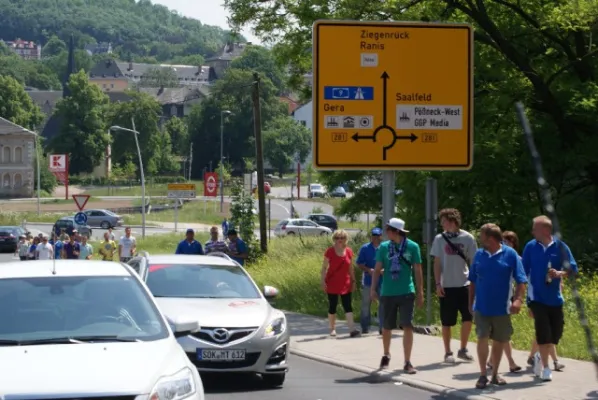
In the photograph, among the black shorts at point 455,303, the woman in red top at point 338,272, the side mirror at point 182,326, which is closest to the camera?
the side mirror at point 182,326

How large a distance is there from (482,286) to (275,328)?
2265mm

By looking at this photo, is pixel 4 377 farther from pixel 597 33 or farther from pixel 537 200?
pixel 597 33

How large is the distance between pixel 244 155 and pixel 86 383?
12828cm

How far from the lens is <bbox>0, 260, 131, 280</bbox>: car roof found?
8.35 metres

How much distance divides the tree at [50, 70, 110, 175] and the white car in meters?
125

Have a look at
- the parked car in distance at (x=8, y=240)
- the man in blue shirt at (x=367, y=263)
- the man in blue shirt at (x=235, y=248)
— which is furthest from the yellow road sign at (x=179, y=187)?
the man in blue shirt at (x=367, y=263)

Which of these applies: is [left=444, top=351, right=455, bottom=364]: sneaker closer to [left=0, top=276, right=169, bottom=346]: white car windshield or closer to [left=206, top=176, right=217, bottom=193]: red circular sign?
[left=0, top=276, right=169, bottom=346]: white car windshield

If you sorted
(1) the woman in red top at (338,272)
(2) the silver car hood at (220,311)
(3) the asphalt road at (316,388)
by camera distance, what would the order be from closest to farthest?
(3) the asphalt road at (316,388) < (2) the silver car hood at (220,311) < (1) the woman in red top at (338,272)

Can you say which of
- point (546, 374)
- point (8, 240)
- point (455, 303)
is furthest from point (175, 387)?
point (8, 240)

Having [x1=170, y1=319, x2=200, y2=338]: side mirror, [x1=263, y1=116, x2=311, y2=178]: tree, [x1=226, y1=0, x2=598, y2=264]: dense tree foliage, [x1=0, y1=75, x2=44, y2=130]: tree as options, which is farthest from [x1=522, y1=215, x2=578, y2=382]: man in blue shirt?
[x1=0, y1=75, x2=44, y2=130]: tree

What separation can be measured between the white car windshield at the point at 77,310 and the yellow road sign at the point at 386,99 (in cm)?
977

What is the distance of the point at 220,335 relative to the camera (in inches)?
477

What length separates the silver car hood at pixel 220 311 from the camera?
12227 mm

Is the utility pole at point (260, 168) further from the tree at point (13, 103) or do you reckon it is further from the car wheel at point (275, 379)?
the tree at point (13, 103)
